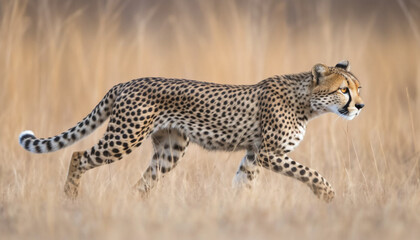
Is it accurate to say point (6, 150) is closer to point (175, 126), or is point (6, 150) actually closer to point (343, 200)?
point (175, 126)

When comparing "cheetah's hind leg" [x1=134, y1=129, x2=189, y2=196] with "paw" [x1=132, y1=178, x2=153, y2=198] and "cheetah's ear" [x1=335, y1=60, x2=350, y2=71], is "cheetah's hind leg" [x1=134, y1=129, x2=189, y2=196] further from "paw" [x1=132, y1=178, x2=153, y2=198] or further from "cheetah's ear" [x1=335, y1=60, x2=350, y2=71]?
"cheetah's ear" [x1=335, y1=60, x2=350, y2=71]

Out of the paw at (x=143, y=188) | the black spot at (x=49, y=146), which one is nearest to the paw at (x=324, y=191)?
the paw at (x=143, y=188)

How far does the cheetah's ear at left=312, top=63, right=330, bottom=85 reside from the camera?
4301 millimetres

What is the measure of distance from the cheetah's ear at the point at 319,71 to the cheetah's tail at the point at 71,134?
1.29 meters

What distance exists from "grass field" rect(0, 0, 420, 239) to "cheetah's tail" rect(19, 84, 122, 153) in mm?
232

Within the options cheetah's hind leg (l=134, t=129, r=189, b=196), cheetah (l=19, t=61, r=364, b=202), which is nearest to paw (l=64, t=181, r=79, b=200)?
cheetah (l=19, t=61, r=364, b=202)

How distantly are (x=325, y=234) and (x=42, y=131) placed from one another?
3.92m

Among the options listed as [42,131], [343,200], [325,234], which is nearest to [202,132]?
[343,200]

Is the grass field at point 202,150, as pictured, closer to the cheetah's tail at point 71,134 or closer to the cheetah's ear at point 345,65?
the cheetah's tail at point 71,134

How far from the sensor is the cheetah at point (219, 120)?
4.23 meters

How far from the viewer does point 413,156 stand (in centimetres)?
559

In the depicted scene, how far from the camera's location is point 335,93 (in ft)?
13.8

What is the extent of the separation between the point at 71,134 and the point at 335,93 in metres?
1.76

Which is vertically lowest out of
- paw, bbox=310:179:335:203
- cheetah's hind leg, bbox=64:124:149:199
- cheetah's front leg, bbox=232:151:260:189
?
paw, bbox=310:179:335:203
